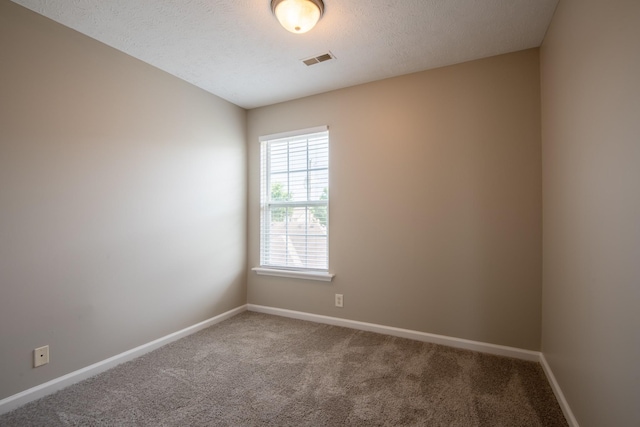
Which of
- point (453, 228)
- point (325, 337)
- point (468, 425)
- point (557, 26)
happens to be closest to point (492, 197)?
point (453, 228)

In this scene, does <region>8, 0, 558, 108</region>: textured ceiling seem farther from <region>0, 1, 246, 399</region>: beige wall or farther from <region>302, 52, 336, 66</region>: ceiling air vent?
<region>0, 1, 246, 399</region>: beige wall

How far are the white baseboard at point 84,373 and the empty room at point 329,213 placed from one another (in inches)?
0.6

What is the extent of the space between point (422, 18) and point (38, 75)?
8.60 feet

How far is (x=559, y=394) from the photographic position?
1.80 m

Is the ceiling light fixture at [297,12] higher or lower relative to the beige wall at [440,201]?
higher

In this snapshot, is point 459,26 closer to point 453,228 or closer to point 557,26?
point 557,26

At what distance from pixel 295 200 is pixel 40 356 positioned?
243 centimetres

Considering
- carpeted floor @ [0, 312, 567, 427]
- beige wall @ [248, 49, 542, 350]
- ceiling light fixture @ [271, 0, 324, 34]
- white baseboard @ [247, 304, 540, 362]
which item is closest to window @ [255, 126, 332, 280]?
beige wall @ [248, 49, 542, 350]

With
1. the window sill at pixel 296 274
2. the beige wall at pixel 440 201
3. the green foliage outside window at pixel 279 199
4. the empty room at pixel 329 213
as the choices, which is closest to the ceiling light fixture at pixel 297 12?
the empty room at pixel 329 213

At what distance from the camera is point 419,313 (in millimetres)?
2744

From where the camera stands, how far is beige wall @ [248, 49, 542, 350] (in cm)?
237

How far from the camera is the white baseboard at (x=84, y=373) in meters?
1.80

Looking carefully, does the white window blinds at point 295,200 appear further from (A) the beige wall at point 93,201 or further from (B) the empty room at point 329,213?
(A) the beige wall at point 93,201

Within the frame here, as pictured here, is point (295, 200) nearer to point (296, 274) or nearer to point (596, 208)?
point (296, 274)
